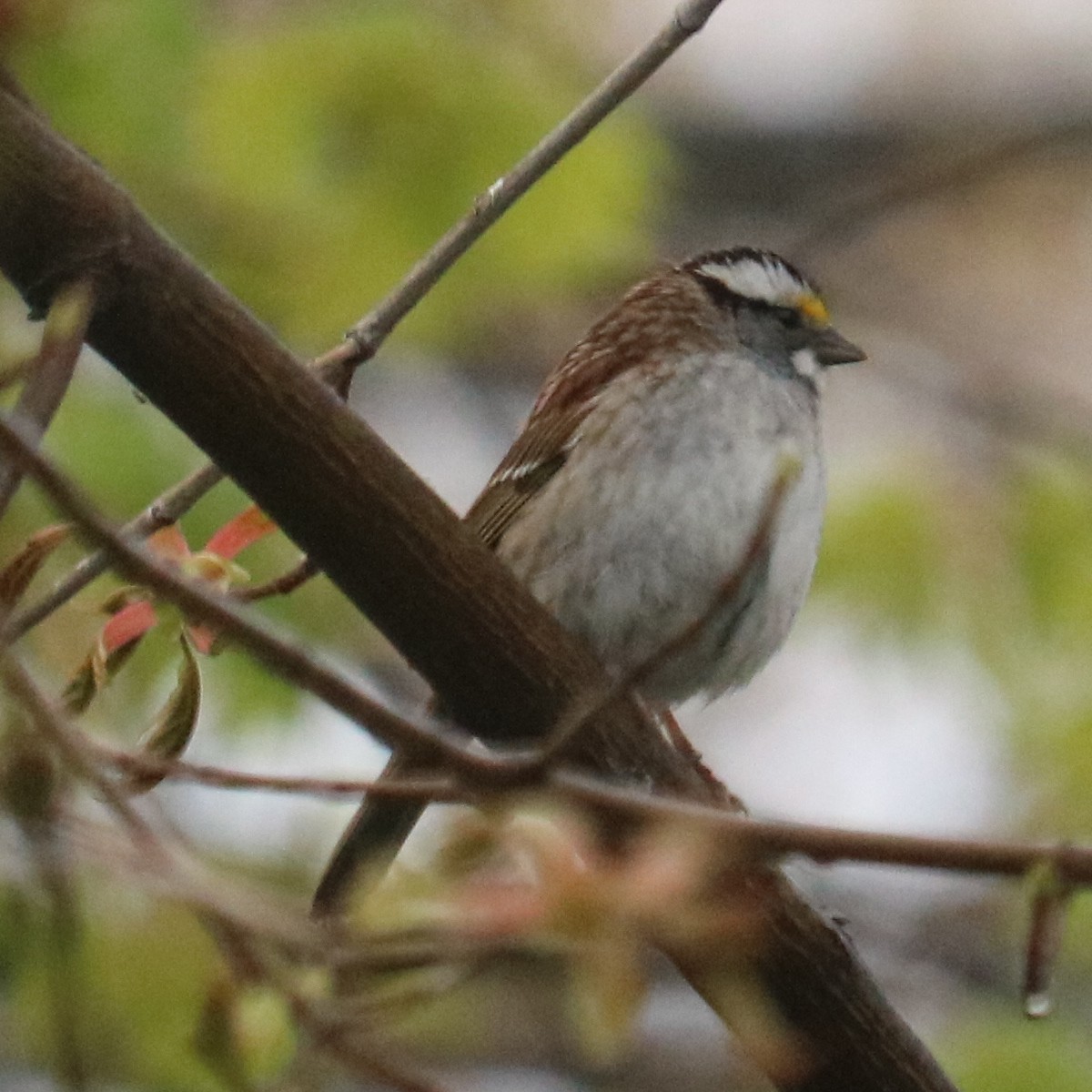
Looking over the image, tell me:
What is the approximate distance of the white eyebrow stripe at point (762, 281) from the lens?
14.0ft

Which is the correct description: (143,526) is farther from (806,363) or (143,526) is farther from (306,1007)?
(806,363)

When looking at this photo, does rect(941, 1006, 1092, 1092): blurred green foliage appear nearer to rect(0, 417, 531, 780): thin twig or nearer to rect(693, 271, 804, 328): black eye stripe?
rect(693, 271, 804, 328): black eye stripe

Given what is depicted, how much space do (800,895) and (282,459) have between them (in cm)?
90

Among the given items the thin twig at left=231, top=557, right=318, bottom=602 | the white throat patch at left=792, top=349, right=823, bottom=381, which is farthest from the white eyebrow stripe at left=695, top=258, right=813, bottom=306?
the thin twig at left=231, top=557, right=318, bottom=602

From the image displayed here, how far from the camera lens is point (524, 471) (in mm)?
3965

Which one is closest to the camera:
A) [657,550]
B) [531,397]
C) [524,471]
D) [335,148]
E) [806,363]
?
[657,550]

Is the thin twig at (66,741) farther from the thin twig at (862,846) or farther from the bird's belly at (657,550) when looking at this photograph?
the bird's belly at (657,550)

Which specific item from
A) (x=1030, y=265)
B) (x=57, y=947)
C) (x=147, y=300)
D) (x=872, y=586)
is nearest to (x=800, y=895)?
(x=147, y=300)

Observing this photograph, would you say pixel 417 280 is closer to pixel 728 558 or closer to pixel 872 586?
pixel 728 558

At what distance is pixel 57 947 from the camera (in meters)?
1.41

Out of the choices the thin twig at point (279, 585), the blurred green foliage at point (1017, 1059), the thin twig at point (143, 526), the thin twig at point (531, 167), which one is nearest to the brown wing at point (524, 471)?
the thin twig at point (531, 167)

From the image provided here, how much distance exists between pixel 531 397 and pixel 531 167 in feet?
17.4

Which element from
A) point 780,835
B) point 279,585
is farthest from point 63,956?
point 279,585

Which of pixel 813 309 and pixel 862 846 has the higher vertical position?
pixel 813 309
